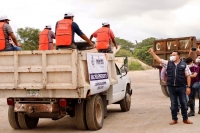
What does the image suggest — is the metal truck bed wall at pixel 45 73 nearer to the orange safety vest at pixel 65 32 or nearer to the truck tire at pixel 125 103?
the orange safety vest at pixel 65 32

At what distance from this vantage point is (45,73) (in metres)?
8.18

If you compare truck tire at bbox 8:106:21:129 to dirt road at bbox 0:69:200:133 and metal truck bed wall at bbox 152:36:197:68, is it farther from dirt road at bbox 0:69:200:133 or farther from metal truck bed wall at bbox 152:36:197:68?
metal truck bed wall at bbox 152:36:197:68

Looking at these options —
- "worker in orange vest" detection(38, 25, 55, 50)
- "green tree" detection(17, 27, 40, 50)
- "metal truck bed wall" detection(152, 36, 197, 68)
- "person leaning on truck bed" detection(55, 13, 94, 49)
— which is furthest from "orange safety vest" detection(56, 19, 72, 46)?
"green tree" detection(17, 27, 40, 50)

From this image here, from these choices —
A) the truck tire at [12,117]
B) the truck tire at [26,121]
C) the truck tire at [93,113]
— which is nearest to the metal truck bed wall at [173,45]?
the truck tire at [93,113]

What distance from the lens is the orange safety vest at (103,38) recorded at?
1130 cm

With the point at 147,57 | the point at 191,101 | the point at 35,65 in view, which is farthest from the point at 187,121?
the point at 147,57

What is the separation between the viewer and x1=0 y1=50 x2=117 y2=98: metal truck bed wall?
7.97 meters

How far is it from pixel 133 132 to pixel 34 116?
229cm

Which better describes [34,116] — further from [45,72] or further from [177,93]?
[177,93]

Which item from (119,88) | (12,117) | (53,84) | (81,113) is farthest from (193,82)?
(12,117)

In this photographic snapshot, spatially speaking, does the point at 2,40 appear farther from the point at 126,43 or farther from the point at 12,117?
the point at 126,43

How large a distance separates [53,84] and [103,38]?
12.0 feet

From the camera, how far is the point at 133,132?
8.67m

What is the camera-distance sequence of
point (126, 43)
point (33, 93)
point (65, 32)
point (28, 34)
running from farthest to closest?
point (126, 43), point (28, 34), point (65, 32), point (33, 93)
